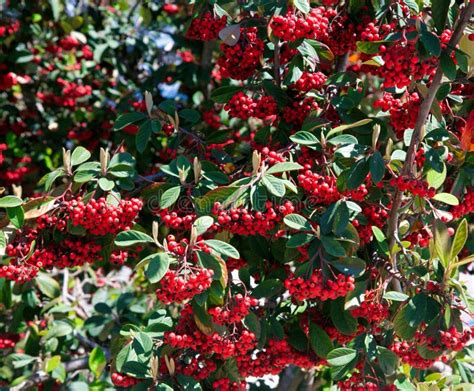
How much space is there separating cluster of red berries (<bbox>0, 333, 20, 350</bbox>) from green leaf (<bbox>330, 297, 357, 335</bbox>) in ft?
5.73

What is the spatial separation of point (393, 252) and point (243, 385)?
77cm

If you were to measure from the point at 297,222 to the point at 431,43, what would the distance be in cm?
63

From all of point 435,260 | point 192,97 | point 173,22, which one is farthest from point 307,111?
point 173,22

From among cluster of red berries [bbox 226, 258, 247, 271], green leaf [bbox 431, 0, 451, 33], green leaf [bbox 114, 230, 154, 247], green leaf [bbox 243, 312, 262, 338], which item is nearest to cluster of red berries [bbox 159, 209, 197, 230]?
green leaf [bbox 114, 230, 154, 247]

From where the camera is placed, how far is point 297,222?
220 centimetres

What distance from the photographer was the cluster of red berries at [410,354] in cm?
239

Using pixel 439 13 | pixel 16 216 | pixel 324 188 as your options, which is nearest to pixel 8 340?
pixel 16 216

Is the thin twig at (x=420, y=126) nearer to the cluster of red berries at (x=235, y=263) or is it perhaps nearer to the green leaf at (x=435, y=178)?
the green leaf at (x=435, y=178)

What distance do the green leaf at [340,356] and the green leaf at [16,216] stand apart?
1.07 meters

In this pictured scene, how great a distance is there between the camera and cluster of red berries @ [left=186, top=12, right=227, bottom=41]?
2.68 metres

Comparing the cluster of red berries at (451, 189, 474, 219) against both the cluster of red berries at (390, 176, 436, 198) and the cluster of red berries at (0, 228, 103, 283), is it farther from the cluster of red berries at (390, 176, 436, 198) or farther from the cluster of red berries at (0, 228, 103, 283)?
the cluster of red berries at (0, 228, 103, 283)

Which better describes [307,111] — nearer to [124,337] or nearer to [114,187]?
[114,187]

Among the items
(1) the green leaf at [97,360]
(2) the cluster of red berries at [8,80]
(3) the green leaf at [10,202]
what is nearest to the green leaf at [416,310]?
(3) the green leaf at [10,202]

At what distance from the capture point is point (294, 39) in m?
2.43
